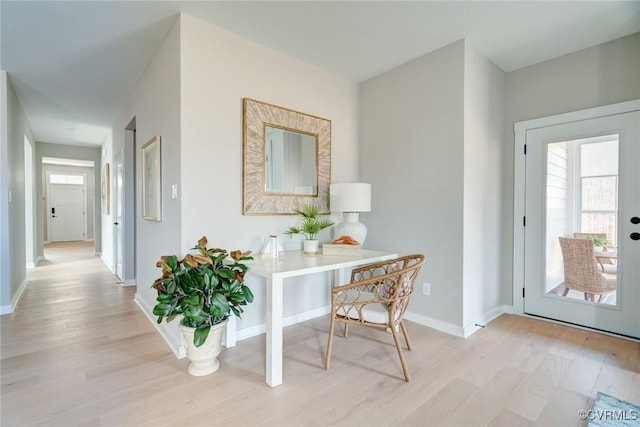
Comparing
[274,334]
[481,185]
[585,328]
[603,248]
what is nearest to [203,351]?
[274,334]

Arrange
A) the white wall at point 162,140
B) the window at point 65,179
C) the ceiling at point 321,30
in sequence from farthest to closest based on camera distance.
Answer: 1. the window at point 65,179
2. the white wall at point 162,140
3. the ceiling at point 321,30

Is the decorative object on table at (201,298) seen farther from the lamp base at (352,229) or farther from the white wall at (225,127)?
the lamp base at (352,229)

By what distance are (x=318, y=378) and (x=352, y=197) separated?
1.45 meters

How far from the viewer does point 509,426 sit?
1517 millimetres

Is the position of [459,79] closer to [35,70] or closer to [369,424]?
[369,424]

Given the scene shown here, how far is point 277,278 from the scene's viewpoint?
184 cm

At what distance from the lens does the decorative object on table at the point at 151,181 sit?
259 centimetres

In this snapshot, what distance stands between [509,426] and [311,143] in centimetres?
249

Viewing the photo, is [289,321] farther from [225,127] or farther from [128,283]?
[128,283]

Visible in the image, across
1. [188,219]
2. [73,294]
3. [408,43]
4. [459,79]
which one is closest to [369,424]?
[188,219]

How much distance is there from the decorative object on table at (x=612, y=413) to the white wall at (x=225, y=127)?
208 centimetres

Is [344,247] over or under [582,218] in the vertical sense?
under

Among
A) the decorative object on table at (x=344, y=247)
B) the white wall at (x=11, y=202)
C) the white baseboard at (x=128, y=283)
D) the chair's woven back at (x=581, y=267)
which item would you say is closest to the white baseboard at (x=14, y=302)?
the white wall at (x=11, y=202)

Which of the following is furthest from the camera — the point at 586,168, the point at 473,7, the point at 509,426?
the point at 586,168
